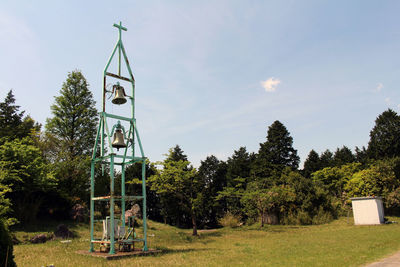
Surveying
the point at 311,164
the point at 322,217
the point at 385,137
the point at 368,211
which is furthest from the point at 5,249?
the point at 311,164

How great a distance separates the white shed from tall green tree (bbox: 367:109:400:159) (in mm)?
A: 20370

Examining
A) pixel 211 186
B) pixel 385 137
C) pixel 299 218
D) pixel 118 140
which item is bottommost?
pixel 299 218

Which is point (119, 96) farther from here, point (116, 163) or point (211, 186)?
point (211, 186)

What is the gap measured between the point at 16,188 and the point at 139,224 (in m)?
9.54

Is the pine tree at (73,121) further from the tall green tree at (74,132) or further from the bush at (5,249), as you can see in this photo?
the bush at (5,249)

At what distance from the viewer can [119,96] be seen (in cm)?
1308

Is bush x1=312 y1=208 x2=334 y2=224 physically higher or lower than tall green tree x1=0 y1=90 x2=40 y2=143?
lower

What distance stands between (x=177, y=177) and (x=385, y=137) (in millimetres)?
34190

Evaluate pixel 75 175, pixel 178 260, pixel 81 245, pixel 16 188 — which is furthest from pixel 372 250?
pixel 75 175

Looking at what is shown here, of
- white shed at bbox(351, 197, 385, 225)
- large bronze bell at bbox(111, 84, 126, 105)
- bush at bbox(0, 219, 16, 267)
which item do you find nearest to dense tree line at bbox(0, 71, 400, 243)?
white shed at bbox(351, 197, 385, 225)

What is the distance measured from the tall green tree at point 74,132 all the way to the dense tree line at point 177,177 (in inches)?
3.5

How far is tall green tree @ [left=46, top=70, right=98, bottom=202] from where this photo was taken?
25672 mm

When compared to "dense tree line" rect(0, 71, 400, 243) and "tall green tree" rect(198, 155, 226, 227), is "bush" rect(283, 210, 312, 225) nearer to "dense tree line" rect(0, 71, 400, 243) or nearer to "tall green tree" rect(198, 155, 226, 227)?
"dense tree line" rect(0, 71, 400, 243)

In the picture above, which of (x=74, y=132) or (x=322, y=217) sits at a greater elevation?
(x=74, y=132)
